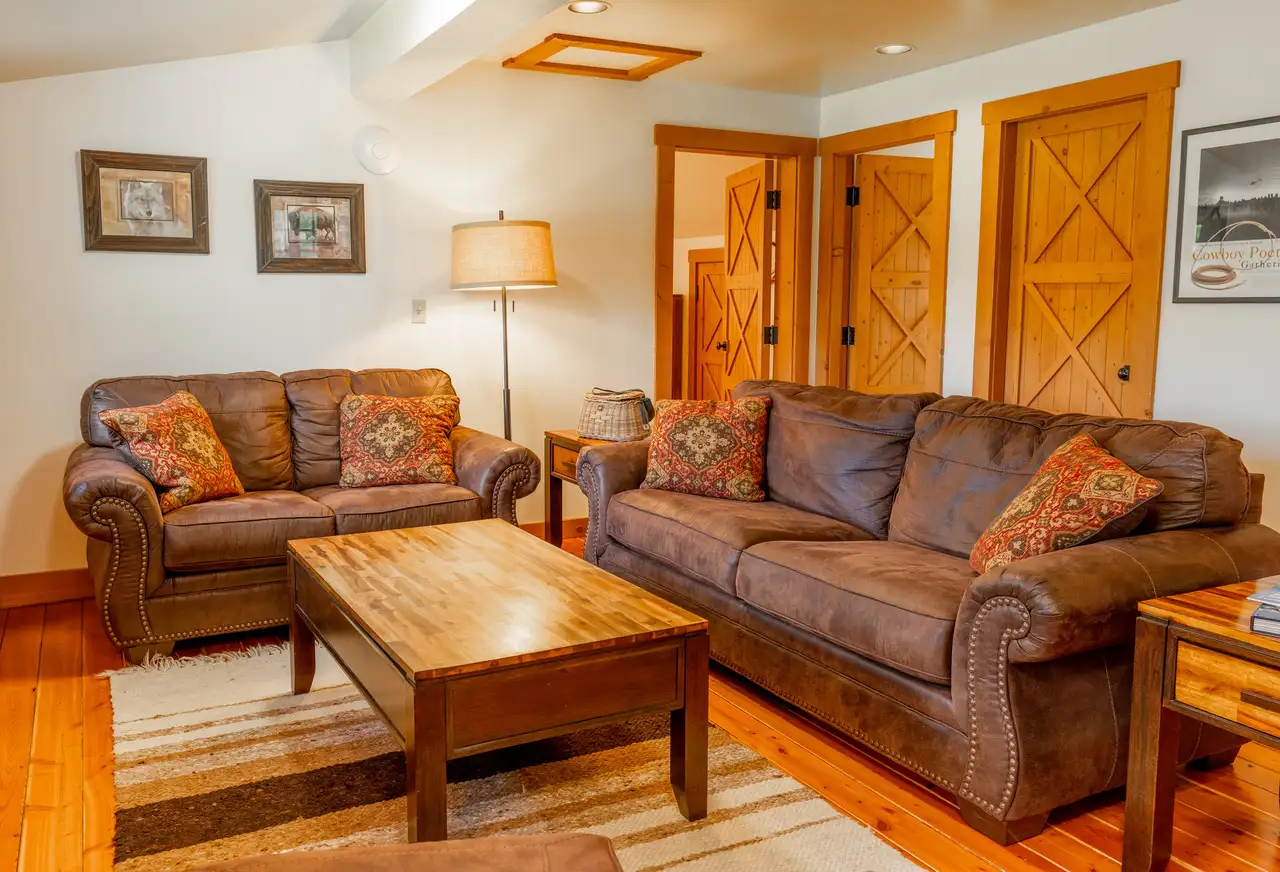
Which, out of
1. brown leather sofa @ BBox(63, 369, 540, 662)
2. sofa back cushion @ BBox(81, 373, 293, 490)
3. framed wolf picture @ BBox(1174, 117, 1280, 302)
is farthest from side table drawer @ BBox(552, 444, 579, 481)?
framed wolf picture @ BBox(1174, 117, 1280, 302)

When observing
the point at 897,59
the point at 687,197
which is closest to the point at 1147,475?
the point at 897,59

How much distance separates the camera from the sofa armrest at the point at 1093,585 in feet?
7.29

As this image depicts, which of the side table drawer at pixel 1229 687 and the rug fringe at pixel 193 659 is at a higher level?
the side table drawer at pixel 1229 687

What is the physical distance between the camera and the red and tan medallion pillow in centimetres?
425

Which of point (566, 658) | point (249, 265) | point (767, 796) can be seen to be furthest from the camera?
point (249, 265)

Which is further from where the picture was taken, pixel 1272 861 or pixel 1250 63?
pixel 1250 63

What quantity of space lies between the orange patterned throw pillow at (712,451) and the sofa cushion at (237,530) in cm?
127

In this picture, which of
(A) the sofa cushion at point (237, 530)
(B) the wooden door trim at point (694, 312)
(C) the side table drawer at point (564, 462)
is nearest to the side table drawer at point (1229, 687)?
(A) the sofa cushion at point (237, 530)

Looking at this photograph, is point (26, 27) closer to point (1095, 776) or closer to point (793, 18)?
point (793, 18)

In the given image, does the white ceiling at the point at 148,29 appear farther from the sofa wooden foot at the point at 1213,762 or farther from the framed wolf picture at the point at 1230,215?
the sofa wooden foot at the point at 1213,762

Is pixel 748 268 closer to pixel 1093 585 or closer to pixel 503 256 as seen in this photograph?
pixel 503 256

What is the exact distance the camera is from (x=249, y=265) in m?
4.59

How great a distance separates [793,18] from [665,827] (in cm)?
322

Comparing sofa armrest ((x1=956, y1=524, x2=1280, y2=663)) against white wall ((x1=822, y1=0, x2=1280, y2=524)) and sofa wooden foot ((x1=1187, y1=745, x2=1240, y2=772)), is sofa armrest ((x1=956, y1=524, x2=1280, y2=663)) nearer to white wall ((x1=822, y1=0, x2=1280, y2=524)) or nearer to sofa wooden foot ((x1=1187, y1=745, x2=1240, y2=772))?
sofa wooden foot ((x1=1187, y1=745, x2=1240, y2=772))
